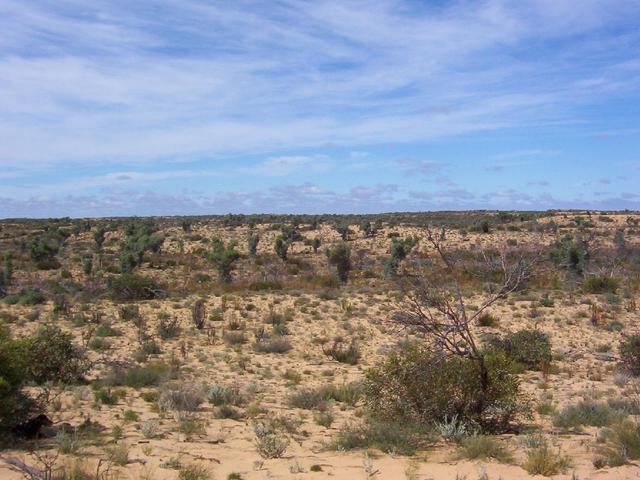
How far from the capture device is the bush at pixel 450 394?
8.78 meters

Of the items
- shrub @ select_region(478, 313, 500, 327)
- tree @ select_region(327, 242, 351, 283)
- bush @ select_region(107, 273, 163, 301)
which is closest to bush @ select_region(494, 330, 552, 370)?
shrub @ select_region(478, 313, 500, 327)

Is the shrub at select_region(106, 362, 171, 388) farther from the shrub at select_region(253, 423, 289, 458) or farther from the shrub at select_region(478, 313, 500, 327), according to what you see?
the shrub at select_region(478, 313, 500, 327)

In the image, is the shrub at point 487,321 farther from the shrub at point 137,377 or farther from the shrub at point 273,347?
the shrub at point 137,377

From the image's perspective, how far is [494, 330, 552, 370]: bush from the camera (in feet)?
48.4

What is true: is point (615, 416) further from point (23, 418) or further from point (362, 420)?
point (23, 418)

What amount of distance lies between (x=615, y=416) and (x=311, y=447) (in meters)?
Answer: 4.80

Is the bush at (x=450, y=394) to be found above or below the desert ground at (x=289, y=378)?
above

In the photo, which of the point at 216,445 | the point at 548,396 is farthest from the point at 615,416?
the point at 216,445

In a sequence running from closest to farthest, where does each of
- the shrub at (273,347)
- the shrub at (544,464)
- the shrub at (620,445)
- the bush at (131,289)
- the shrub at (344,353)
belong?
1. the shrub at (544,464)
2. the shrub at (620,445)
3. the shrub at (344,353)
4. the shrub at (273,347)
5. the bush at (131,289)

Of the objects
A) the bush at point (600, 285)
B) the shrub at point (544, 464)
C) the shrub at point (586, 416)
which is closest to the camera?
the shrub at point (544, 464)

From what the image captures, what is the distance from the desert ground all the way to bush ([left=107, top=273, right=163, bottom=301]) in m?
0.10

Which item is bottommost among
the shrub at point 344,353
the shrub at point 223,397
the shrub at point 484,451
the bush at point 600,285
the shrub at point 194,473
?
the shrub at point 344,353

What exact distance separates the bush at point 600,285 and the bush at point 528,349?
1073 centimetres

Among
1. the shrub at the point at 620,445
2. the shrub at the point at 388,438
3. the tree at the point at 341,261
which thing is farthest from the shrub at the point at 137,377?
the tree at the point at 341,261
